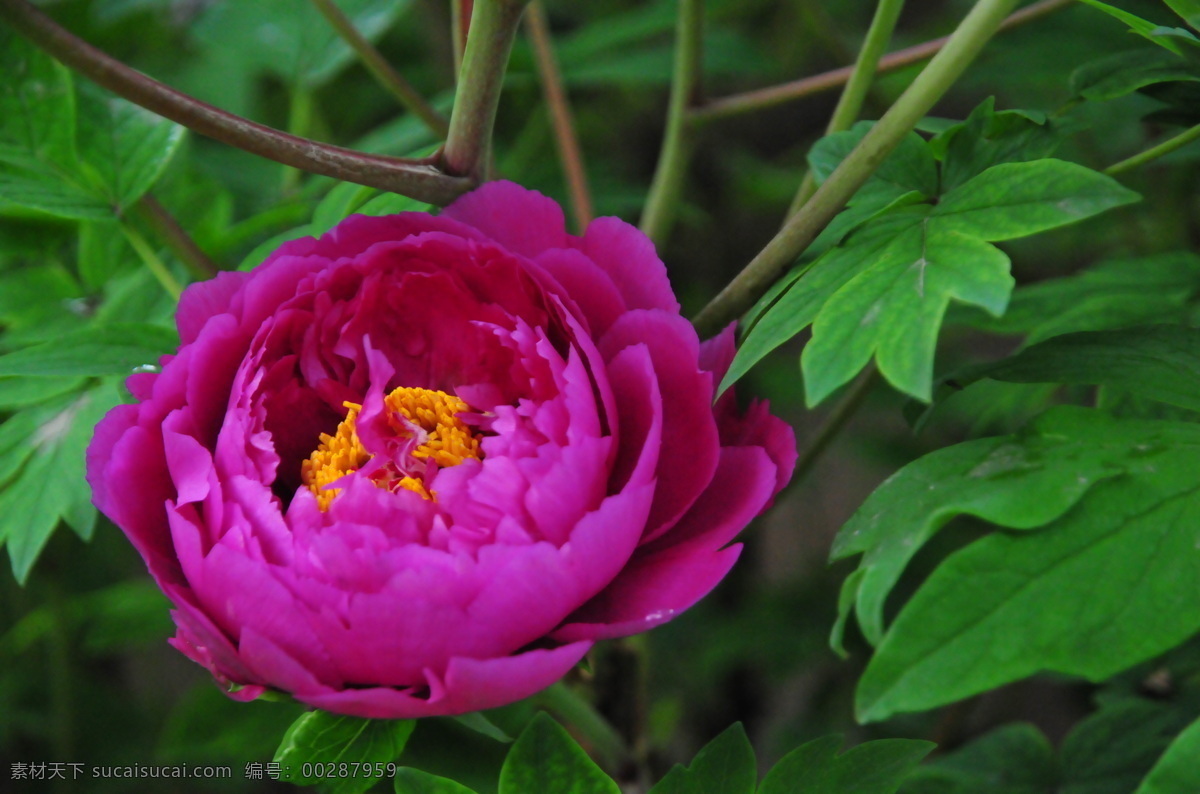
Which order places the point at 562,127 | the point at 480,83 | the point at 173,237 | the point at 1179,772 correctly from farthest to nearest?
1. the point at 562,127
2. the point at 173,237
3. the point at 480,83
4. the point at 1179,772

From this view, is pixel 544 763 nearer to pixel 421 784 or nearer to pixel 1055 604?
pixel 421 784

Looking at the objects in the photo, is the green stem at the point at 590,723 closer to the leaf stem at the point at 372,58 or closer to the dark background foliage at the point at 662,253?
the dark background foliage at the point at 662,253

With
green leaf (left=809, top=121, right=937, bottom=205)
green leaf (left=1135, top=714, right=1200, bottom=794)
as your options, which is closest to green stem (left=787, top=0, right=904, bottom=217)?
green leaf (left=809, top=121, right=937, bottom=205)

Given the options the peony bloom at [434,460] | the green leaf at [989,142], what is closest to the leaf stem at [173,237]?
the peony bloom at [434,460]

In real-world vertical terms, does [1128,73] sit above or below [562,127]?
above

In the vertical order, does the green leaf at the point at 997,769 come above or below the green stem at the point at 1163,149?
below

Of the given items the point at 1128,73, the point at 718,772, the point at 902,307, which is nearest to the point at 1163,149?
the point at 1128,73

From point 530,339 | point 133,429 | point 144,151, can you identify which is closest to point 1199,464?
point 530,339
